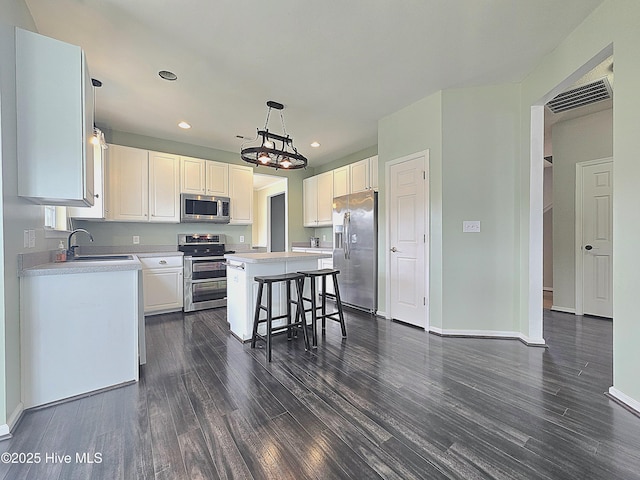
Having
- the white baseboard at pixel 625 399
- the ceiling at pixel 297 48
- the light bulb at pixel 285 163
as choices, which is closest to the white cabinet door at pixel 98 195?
the ceiling at pixel 297 48

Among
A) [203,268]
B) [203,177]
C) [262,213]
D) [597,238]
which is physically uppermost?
[203,177]

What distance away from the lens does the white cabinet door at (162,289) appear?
4.00 m

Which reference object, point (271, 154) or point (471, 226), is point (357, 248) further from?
point (271, 154)

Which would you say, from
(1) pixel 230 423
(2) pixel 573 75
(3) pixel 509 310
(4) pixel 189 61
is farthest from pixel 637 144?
(4) pixel 189 61

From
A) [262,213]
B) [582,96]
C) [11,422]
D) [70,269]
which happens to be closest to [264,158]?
[70,269]

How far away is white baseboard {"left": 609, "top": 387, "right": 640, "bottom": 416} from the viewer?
177cm

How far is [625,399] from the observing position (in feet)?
6.08

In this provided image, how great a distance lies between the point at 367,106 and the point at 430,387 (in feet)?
10.3

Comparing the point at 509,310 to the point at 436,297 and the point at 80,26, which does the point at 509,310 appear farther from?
the point at 80,26

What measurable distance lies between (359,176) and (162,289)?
3.48 meters

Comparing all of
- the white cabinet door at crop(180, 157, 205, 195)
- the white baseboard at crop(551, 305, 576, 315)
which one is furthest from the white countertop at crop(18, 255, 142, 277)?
the white baseboard at crop(551, 305, 576, 315)

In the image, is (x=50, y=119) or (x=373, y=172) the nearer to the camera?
(x=50, y=119)

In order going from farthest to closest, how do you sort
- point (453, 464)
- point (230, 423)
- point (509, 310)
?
1. point (509, 310)
2. point (230, 423)
3. point (453, 464)

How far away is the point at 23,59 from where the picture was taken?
182 cm
